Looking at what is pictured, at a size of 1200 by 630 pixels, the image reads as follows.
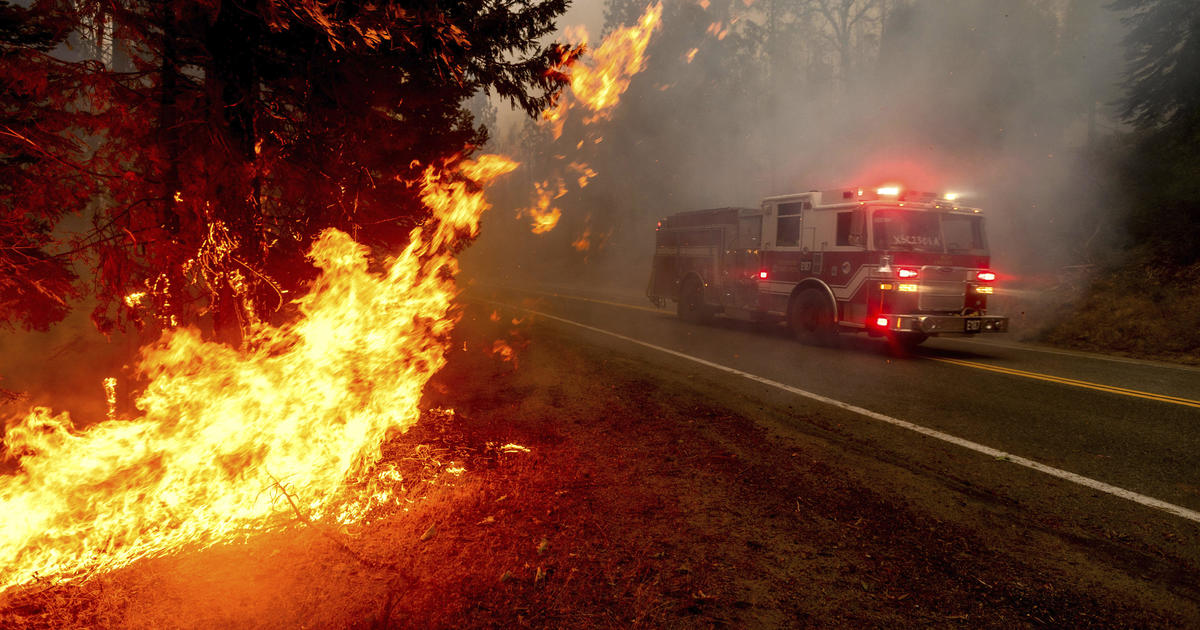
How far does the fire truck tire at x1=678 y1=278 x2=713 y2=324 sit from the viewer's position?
15984mm

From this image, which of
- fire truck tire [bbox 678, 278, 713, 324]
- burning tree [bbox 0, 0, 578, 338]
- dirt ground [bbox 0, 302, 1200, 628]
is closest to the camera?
dirt ground [bbox 0, 302, 1200, 628]

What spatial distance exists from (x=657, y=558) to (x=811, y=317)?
9681mm

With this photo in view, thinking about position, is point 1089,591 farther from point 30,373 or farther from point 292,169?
point 30,373

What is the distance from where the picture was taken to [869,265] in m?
11.3

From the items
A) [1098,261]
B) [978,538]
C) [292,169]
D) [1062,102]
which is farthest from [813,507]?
[1062,102]

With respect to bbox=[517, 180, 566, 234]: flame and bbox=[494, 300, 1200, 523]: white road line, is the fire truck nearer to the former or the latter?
bbox=[494, 300, 1200, 523]: white road line

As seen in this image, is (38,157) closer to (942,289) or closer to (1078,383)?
(1078,383)

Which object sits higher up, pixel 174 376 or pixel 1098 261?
pixel 1098 261

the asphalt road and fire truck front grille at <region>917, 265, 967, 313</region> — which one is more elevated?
fire truck front grille at <region>917, 265, 967, 313</region>

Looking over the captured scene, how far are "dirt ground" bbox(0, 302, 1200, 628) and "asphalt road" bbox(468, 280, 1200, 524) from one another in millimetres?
1055

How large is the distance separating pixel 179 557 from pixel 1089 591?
4851 millimetres

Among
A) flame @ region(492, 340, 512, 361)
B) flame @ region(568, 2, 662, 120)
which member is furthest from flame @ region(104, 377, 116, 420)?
flame @ region(568, 2, 662, 120)

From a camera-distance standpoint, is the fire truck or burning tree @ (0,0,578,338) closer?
burning tree @ (0,0,578,338)

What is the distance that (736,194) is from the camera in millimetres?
27312
